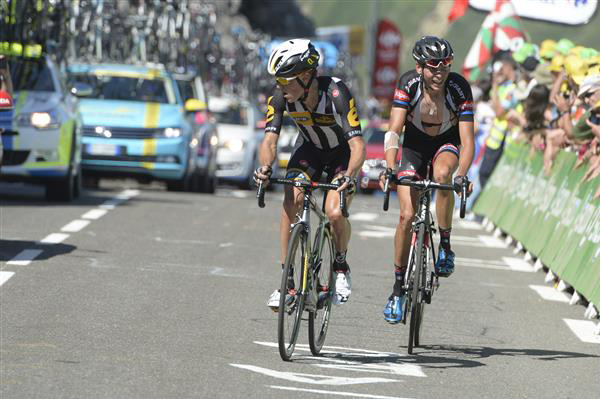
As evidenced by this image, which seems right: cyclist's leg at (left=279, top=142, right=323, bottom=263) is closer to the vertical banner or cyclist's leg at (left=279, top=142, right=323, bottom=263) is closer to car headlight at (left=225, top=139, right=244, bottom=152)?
car headlight at (left=225, top=139, right=244, bottom=152)

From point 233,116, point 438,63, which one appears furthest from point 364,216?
point 438,63

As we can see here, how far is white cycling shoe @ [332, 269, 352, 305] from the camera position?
32.4 feet

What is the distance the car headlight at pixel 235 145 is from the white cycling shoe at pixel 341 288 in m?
19.5

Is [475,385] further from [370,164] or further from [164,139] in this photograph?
[370,164]

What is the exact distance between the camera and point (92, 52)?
1154 inches

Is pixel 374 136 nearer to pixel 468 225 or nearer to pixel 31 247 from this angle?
pixel 468 225


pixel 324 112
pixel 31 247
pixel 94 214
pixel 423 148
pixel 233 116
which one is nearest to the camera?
pixel 324 112

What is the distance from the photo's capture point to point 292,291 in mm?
9141

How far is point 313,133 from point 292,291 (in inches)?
43.9

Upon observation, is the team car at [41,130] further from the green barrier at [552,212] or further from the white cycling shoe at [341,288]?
the white cycling shoe at [341,288]

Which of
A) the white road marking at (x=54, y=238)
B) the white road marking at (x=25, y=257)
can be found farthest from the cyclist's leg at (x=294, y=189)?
the white road marking at (x=54, y=238)

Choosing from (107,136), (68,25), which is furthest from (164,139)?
(68,25)

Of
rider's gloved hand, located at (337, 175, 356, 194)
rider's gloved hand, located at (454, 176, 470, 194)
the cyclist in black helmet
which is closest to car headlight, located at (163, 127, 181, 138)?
the cyclist in black helmet

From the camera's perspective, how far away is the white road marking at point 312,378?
8477 mm
